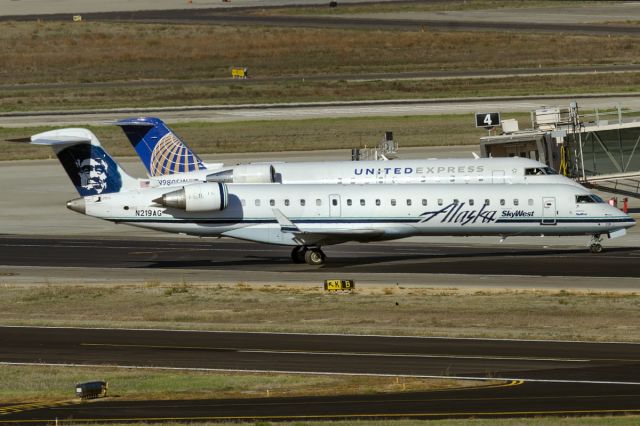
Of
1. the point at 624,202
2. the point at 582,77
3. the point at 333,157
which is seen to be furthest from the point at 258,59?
the point at 624,202

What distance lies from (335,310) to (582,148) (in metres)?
27.4

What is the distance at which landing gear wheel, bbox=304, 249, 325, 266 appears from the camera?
50.4m

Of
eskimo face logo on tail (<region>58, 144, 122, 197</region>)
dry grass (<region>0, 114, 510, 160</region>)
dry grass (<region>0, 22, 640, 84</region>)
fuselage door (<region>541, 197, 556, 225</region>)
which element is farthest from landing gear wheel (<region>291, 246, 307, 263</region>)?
dry grass (<region>0, 22, 640, 84</region>)

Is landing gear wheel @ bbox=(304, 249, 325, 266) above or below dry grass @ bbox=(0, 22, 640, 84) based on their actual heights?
below

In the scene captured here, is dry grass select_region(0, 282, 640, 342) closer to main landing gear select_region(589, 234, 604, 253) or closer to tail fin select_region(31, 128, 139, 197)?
tail fin select_region(31, 128, 139, 197)

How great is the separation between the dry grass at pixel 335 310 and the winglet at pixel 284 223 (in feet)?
17.5

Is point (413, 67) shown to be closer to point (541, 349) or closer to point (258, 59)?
point (258, 59)

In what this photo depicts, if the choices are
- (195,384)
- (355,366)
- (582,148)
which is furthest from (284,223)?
(195,384)

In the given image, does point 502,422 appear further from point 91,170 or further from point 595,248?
point 91,170

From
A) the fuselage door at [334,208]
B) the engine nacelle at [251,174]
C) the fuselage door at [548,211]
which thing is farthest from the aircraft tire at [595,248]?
the engine nacelle at [251,174]

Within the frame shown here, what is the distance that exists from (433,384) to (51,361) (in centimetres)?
1017

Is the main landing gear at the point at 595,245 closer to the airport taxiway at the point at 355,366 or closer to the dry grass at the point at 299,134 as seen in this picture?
the airport taxiway at the point at 355,366

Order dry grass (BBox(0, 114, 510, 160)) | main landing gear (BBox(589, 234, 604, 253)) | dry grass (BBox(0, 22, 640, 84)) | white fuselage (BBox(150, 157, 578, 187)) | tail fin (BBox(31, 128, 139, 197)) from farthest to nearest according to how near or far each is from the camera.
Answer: dry grass (BBox(0, 22, 640, 84))
dry grass (BBox(0, 114, 510, 160))
white fuselage (BBox(150, 157, 578, 187))
main landing gear (BBox(589, 234, 604, 253))
tail fin (BBox(31, 128, 139, 197))

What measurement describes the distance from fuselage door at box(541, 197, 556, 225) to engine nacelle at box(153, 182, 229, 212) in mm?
12598
